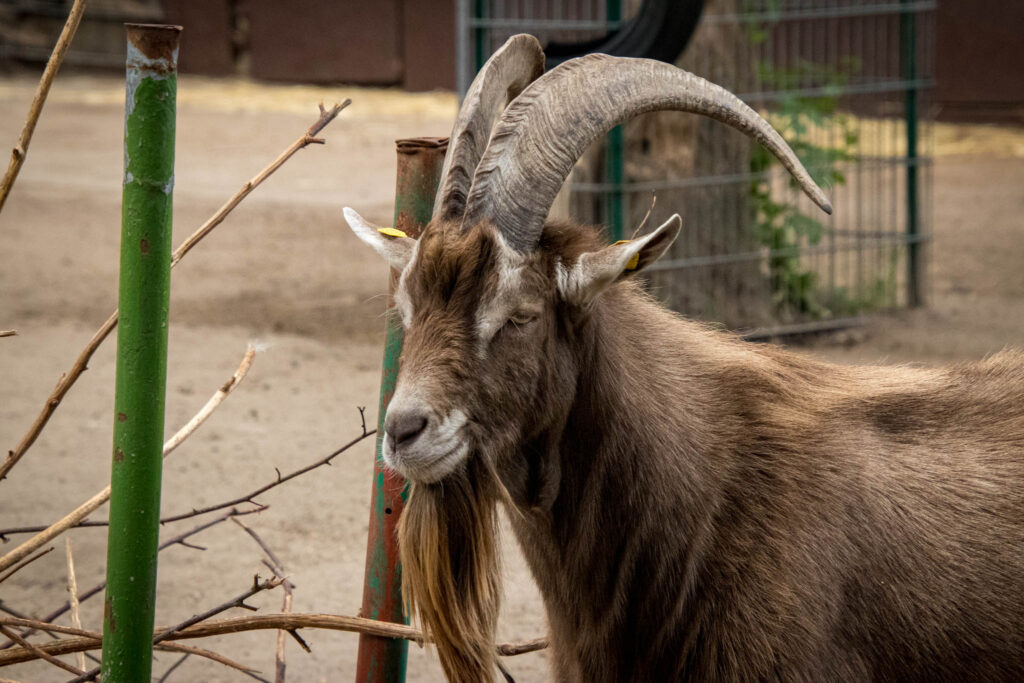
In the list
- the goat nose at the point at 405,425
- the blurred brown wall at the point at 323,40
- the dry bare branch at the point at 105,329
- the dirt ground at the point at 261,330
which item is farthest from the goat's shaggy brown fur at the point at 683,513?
the blurred brown wall at the point at 323,40

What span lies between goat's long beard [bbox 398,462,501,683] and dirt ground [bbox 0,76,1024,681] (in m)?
0.83

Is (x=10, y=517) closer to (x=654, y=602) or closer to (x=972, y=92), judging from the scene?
(x=654, y=602)

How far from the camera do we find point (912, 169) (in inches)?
336

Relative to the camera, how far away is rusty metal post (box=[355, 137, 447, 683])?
300 cm

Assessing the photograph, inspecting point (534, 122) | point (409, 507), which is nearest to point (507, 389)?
point (409, 507)

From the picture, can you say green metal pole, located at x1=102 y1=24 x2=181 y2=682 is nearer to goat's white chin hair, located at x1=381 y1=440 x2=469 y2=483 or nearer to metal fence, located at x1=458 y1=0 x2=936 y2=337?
goat's white chin hair, located at x1=381 y1=440 x2=469 y2=483

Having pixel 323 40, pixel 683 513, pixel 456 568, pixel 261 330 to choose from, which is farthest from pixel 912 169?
pixel 323 40

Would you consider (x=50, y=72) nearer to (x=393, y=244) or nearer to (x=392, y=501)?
(x=393, y=244)

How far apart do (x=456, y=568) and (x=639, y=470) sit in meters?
0.48

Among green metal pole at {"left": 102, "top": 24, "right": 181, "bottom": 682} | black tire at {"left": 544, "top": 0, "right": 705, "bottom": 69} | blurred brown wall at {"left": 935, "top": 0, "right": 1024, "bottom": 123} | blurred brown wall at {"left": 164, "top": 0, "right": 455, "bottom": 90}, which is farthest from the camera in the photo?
blurred brown wall at {"left": 164, "top": 0, "right": 455, "bottom": 90}

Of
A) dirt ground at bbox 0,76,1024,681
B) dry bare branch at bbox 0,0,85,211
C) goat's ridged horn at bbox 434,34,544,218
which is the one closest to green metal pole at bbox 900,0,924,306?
dirt ground at bbox 0,76,1024,681

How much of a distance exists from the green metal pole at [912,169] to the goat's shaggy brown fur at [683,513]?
19.1ft

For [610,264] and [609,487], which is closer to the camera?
[610,264]

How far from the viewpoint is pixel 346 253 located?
33.9 ft
